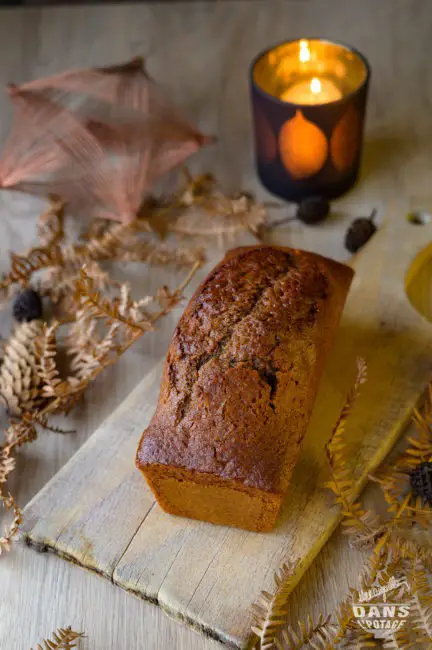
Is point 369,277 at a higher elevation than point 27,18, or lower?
lower

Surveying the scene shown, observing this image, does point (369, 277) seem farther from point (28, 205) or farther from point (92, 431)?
point (28, 205)

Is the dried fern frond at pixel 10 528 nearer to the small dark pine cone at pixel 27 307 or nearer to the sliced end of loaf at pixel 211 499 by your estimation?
the sliced end of loaf at pixel 211 499

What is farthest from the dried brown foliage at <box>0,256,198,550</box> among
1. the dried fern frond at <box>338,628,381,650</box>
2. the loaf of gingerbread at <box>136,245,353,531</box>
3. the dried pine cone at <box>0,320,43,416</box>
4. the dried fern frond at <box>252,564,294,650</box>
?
the dried fern frond at <box>338,628,381,650</box>

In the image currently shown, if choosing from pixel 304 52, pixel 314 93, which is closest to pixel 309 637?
pixel 314 93

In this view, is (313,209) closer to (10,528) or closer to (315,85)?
(315,85)

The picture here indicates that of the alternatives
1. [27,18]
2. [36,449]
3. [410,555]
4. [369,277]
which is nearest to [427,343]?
[369,277]

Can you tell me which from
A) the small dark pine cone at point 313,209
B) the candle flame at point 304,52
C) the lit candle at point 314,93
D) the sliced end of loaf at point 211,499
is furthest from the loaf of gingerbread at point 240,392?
the candle flame at point 304,52
